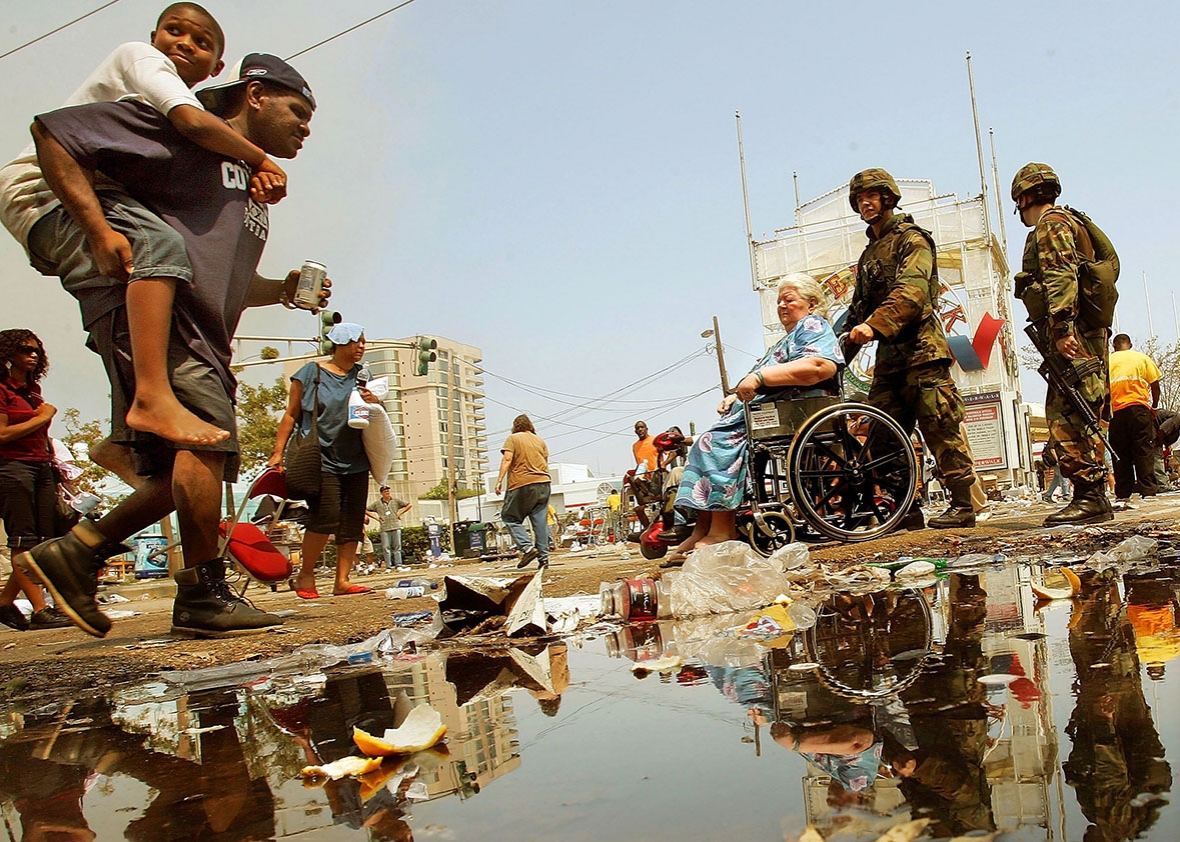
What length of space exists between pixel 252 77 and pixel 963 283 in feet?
133

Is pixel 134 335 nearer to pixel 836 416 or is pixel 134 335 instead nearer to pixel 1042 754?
pixel 1042 754

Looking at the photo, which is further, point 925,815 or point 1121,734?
Answer: point 1121,734

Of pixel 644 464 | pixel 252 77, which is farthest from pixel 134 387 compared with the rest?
pixel 644 464

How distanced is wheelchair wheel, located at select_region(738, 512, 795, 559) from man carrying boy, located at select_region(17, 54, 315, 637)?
272cm

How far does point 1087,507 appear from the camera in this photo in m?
5.93

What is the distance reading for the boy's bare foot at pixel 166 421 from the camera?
3.14 meters

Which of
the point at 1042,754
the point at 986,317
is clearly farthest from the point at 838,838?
the point at 986,317

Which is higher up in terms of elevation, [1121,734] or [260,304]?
[260,304]

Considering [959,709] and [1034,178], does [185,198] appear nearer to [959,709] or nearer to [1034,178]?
[959,709]

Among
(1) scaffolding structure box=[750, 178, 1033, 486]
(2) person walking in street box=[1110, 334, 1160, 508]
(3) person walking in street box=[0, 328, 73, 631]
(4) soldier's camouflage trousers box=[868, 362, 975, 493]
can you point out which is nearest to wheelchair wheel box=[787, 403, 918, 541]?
(4) soldier's camouflage trousers box=[868, 362, 975, 493]

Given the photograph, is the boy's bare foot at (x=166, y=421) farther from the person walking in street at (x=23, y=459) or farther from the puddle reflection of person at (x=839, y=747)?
the person walking in street at (x=23, y=459)

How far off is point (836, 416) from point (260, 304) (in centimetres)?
304

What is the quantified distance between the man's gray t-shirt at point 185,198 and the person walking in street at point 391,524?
584 inches

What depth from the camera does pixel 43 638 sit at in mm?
4477
